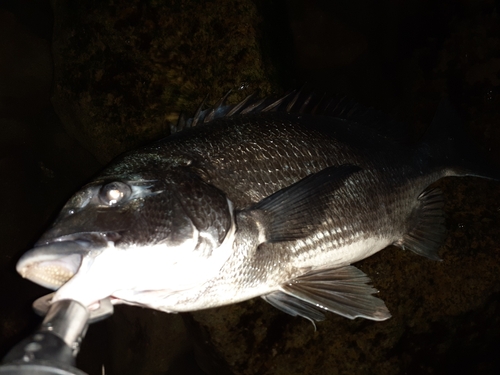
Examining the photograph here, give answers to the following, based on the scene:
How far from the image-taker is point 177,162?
1510 mm

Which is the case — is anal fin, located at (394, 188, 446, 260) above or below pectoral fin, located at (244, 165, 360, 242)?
below

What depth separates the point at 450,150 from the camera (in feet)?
7.90

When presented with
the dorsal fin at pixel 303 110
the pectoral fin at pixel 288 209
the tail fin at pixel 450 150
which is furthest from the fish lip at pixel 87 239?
the tail fin at pixel 450 150

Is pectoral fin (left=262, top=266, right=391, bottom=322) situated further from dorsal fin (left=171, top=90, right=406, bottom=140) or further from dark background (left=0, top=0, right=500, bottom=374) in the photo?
dark background (left=0, top=0, right=500, bottom=374)

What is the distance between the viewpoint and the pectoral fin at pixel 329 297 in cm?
166

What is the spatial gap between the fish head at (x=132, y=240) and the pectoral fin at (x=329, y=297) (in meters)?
0.50

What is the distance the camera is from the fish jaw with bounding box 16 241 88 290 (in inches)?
41.8

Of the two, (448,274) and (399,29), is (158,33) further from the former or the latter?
(448,274)

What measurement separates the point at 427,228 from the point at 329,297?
105 centimetres

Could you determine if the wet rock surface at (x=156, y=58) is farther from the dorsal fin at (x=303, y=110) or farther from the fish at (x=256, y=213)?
the fish at (x=256, y=213)

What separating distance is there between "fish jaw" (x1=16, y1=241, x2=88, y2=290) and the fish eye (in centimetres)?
20

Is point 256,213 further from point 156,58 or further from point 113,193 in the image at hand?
point 156,58

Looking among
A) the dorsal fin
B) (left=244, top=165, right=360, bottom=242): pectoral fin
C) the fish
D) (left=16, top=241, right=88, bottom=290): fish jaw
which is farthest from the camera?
the dorsal fin

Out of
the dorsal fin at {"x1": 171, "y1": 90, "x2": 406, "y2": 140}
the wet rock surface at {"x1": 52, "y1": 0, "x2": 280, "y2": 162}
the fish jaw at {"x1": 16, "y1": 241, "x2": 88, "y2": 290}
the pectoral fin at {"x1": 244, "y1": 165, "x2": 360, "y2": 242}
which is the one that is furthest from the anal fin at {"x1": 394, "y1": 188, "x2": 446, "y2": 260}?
the fish jaw at {"x1": 16, "y1": 241, "x2": 88, "y2": 290}
